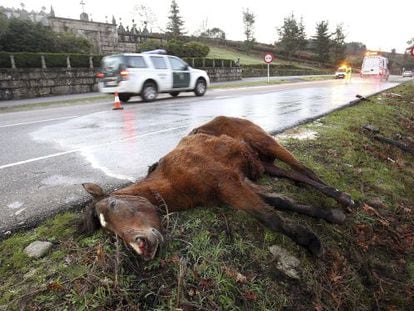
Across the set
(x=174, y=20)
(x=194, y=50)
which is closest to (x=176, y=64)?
(x=194, y=50)

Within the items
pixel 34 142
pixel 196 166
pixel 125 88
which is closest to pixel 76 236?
pixel 196 166

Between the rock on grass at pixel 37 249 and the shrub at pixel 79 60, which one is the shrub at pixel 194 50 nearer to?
the shrub at pixel 79 60

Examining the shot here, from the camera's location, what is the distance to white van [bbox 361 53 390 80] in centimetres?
3117

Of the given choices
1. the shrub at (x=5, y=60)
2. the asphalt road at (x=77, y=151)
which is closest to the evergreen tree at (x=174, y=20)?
the shrub at (x=5, y=60)

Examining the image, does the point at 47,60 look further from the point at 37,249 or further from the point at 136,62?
the point at 37,249

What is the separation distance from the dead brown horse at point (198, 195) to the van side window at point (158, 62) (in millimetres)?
11774

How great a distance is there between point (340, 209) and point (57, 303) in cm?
267

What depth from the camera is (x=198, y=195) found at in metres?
2.95

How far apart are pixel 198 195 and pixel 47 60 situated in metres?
21.3

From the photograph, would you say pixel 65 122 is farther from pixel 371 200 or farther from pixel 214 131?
pixel 371 200

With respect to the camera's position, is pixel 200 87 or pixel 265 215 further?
pixel 200 87

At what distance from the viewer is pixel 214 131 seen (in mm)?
4000

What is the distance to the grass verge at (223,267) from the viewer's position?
2176 mm

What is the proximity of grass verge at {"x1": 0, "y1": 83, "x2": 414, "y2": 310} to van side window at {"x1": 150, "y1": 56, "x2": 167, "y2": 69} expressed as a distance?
1203cm
